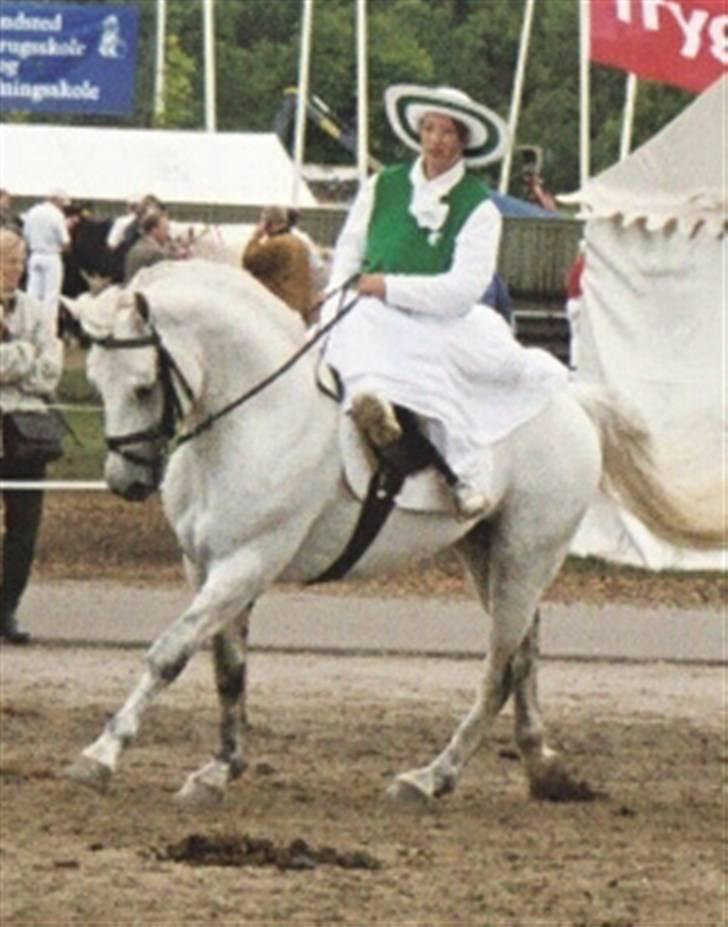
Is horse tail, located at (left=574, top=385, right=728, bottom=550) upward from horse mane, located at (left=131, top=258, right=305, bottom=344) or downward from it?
downward

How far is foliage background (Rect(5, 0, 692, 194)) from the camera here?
266ft

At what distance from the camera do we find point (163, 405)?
49.8ft

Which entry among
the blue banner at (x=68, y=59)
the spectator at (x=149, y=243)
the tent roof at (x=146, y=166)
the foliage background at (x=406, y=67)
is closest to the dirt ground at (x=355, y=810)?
the spectator at (x=149, y=243)

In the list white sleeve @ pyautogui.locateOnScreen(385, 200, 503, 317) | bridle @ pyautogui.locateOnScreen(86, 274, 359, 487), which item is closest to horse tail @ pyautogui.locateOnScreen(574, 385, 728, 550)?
white sleeve @ pyautogui.locateOnScreen(385, 200, 503, 317)

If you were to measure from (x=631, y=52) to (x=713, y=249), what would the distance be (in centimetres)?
122

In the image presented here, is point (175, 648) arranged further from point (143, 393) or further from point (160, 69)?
point (160, 69)

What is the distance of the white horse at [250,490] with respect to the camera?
1512 centimetres

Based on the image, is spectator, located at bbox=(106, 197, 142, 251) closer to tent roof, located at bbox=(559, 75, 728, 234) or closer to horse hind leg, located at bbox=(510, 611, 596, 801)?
tent roof, located at bbox=(559, 75, 728, 234)

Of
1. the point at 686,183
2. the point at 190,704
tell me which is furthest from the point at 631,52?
the point at 190,704

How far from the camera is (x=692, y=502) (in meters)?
17.7

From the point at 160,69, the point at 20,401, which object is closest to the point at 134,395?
the point at 20,401

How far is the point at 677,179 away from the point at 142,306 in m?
11.8

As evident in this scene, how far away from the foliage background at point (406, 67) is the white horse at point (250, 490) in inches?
2322

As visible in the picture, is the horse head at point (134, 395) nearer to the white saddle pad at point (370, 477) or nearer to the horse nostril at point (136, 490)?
the horse nostril at point (136, 490)
